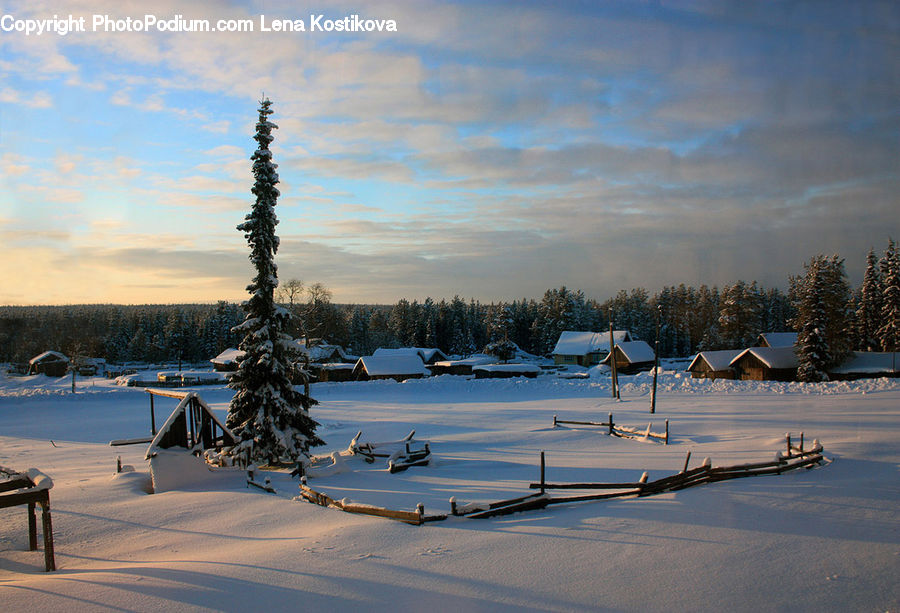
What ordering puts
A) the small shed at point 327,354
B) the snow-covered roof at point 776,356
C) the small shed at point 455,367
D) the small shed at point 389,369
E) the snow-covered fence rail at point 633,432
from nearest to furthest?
the snow-covered fence rail at point 633,432
the snow-covered roof at point 776,356
the small shed at point 389,369
the small shed at point 455,367
the small shed at point 327,354

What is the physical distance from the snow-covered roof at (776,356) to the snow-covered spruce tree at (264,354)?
50.4 m

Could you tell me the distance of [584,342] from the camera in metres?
88.5

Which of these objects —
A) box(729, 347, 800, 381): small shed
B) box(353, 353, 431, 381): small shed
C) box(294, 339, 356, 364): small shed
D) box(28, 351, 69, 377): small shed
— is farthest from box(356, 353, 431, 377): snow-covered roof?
box(28, 351, 69, 377): small shed

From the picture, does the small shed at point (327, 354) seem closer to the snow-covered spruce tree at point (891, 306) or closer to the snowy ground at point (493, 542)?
the snowy ground at point (493, 542)

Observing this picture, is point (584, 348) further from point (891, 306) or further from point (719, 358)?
point (891, 306)

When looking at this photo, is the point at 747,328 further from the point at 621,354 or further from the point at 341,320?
the point at 341,320

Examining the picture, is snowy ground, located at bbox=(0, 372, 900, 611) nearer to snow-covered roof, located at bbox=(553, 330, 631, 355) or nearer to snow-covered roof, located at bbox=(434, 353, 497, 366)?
snow-covered roof, located at bbox=(434, 353, 497, 366)

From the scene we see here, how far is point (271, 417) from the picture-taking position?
870 inches

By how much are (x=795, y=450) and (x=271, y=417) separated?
774 inches

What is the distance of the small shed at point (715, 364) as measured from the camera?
58838 millimetres

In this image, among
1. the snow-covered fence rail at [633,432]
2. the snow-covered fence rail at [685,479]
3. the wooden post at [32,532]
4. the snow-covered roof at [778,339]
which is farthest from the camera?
the snow-covered roof at [778,339]

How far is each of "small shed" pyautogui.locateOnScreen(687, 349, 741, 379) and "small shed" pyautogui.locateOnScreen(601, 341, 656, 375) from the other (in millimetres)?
12989

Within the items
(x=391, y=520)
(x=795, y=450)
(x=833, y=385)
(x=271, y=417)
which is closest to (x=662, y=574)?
(x=391, y=520)

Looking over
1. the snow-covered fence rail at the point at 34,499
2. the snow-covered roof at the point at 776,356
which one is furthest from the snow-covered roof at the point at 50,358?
the snow-covered roof at the point at 776,356
